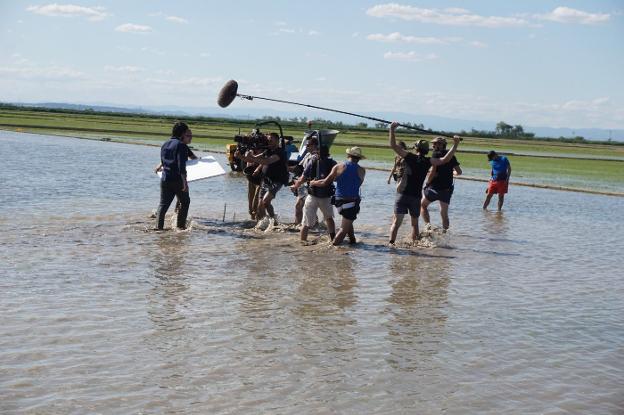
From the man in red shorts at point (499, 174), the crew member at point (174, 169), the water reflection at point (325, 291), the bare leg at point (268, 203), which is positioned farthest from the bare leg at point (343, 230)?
the man in red shorts at point (499, 174)

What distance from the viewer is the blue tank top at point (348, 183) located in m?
12.2

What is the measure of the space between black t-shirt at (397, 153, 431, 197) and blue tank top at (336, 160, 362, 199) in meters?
0.88

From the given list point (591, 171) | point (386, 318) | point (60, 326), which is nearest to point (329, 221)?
point (386, 318)

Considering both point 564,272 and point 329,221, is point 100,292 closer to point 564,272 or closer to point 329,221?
point 329,221

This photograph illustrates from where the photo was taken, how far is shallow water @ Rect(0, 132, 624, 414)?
578 centimetres

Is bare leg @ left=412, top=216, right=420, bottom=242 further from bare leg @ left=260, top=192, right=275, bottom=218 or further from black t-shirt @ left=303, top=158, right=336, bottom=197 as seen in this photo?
bare leg @ left=260, top=192, right=275, bottom=218

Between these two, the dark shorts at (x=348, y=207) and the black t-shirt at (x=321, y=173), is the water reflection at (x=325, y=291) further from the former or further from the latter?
the black t-shirt at (x=321, y=173)

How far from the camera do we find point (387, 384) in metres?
6.09

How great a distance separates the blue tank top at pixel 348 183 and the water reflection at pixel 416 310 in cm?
120

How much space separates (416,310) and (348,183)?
159 inches

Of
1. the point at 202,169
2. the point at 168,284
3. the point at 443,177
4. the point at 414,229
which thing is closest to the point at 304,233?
the point at 414,229

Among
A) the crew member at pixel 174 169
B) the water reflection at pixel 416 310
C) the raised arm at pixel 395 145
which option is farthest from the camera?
the crew member at pixel 174 169

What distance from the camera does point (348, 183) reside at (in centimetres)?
1225

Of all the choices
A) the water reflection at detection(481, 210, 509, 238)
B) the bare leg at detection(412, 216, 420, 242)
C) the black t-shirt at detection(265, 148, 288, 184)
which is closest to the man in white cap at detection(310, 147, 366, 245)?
the bare leg at detection(412, 216, 420, 242)
